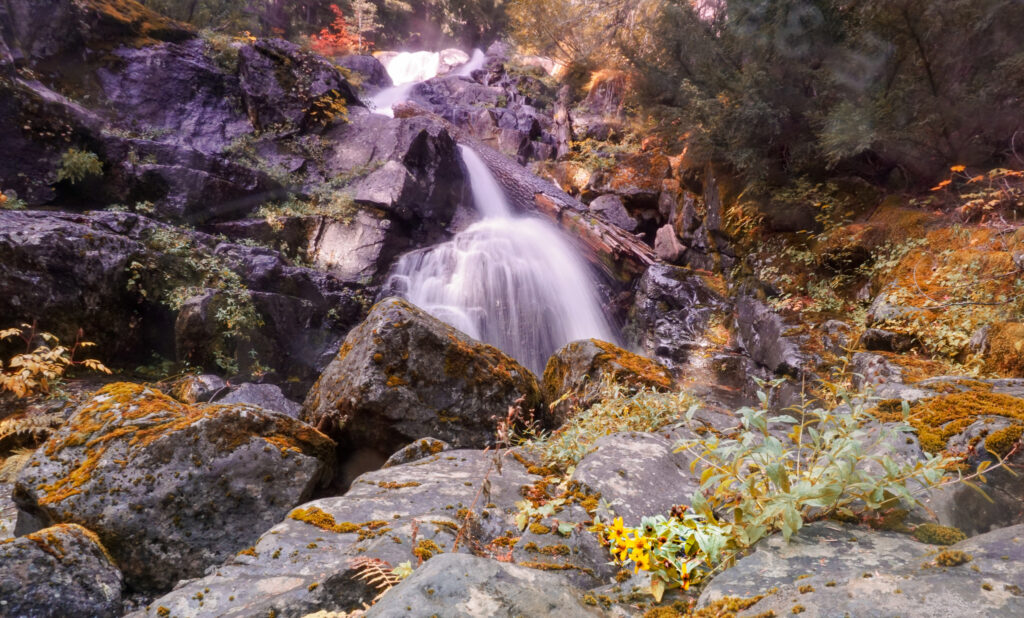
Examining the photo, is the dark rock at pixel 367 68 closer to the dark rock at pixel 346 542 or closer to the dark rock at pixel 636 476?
the dark rock at pixel 346 542

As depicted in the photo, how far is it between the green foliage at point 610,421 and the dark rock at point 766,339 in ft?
15.7

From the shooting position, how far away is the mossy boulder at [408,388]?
4801 mm

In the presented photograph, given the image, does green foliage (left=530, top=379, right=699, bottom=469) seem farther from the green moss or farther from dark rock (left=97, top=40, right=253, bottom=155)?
dark rock (left=97, top=40, right=253, bottom=155)

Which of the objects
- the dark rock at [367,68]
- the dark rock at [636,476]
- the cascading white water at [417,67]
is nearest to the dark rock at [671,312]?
the dark rock at [636,476]

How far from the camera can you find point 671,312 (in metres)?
11.4

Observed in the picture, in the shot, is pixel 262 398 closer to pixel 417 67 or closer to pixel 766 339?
pixel 766 339

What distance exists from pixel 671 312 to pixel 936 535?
33.3 ft

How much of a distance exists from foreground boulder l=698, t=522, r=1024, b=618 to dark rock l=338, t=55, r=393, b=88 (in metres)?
25.1

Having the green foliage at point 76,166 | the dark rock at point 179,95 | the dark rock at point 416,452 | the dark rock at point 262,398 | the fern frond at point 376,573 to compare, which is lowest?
the dark rock at point 262,398

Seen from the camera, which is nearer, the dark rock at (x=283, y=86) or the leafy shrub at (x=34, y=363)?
the leafy shrub at (x=34, y=363)

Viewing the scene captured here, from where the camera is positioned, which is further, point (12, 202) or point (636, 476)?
point (12, 202)

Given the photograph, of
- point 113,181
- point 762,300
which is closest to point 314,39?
point 113,181

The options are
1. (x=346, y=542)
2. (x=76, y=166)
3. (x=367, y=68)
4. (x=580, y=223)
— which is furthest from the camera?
(x=367, y=68)

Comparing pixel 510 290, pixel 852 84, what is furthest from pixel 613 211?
pixel 852 84
